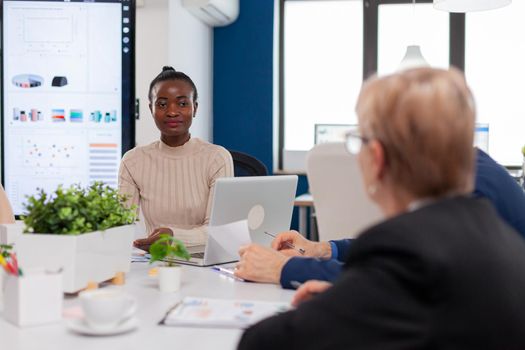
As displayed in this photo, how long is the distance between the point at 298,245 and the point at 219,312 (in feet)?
1.98

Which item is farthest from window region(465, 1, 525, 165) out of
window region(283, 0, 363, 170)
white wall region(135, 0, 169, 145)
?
white wall region(135, 0, 169, 145)

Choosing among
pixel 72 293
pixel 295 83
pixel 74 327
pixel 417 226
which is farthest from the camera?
pixel 295 83

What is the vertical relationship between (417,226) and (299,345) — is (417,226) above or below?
above

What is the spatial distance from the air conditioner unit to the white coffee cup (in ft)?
12.3

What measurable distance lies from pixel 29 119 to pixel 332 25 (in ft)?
12.0

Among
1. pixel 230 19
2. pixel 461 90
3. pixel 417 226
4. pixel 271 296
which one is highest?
pixel 230 19

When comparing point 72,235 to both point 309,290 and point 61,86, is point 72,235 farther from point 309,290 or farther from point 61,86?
point 61,86

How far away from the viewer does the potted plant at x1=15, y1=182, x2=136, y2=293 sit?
56.7 inches

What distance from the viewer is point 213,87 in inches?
231

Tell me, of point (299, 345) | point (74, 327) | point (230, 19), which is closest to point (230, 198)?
point (74, 327)

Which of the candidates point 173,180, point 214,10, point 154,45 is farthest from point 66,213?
point 214,10

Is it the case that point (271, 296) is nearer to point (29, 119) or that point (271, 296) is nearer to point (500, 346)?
point (500, 346)

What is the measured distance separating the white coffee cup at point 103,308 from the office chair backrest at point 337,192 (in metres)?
1.98

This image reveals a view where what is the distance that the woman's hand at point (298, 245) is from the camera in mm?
1893
